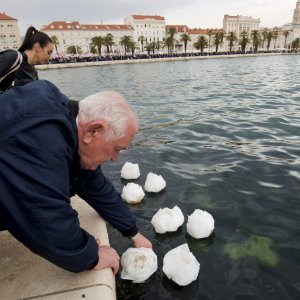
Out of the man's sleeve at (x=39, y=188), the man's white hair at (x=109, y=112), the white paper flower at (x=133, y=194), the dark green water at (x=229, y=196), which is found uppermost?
the man's white hair at (x=109, y=112)

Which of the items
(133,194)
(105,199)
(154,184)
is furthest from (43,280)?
(154,184)

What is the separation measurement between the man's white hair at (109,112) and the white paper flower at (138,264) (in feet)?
5.07

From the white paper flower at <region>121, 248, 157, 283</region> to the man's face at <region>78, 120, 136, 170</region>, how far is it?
127 centimetres

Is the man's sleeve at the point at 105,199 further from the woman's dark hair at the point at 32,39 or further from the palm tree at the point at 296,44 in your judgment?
the palm tree at the point at 296,44

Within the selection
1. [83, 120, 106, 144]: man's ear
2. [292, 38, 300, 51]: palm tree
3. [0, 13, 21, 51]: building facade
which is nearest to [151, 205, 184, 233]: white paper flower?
[83, 120, 106, 144]: man's ear

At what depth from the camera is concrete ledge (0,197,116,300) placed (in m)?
2.32

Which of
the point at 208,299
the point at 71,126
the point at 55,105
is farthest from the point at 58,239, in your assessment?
the point at 208,299

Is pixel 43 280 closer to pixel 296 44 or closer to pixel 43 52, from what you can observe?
pixel 43 52

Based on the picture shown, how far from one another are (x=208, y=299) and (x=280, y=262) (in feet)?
3.64

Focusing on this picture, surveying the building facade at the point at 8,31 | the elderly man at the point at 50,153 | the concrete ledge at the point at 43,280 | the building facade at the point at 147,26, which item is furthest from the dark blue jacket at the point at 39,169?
the building facade at the point at 147,26

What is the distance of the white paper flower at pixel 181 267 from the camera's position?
299 centimetres

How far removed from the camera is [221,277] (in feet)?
10.7

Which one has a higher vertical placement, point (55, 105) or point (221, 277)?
point (55, 105)

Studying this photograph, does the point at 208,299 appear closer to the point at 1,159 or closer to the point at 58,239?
the point at 58,239
